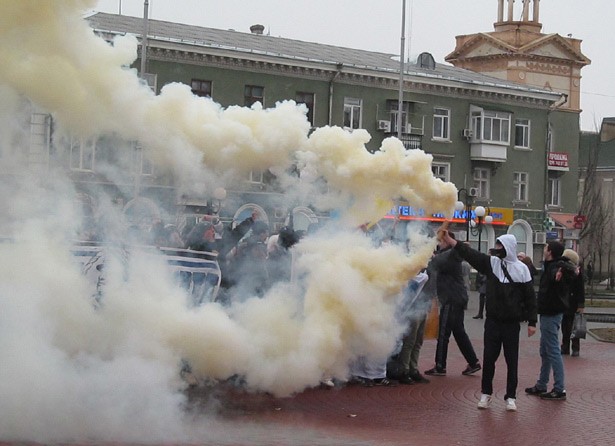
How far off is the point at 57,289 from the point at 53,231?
2.45 feet

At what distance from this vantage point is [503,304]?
12469mm

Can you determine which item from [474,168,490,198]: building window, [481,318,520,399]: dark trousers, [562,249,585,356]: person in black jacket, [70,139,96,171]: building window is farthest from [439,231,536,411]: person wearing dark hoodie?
[474,168,490,198]: building window

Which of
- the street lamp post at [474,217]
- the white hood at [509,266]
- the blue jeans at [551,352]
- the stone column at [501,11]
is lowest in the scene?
the blue jeans at [551,352]

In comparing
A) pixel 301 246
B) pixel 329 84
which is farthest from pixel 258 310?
pixel 329 84

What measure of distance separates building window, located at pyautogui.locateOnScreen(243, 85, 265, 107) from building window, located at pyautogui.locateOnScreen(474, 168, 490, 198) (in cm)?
1496

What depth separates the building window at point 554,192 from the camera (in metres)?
61.0

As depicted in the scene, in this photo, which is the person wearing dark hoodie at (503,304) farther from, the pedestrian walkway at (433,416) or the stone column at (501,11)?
the stone column at (501,11)

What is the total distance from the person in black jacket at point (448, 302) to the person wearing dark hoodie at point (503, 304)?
2.73 meters

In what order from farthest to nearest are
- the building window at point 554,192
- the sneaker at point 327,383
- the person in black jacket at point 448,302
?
the building window at point 554,192 → the person in black jacket at point 448,302 → the sneaker at point 327,383

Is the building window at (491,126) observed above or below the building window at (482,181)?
above

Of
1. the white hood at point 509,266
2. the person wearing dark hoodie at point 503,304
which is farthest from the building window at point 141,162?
the white hood at point 509,266

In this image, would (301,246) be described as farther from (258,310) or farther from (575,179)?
(575,179)

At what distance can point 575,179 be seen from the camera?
2443 inches

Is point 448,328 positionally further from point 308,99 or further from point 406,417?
point 308,99
